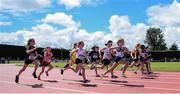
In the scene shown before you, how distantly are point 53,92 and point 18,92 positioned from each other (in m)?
1.07

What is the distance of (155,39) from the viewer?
446 feet

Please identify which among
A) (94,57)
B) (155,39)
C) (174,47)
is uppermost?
(155,39)

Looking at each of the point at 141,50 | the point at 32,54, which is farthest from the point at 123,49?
the point at 141,50

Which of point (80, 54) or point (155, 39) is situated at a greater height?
point (155, 39)

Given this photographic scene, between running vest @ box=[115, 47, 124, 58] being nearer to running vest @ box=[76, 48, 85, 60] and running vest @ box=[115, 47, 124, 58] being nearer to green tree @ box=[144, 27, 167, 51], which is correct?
running vest @ box=[76, 48, 85, 60]

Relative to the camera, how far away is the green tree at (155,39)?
13638 centimetres

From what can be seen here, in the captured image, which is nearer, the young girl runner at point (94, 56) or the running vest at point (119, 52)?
the running vest at point (119, 52)

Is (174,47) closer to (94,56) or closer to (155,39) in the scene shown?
(155,39)

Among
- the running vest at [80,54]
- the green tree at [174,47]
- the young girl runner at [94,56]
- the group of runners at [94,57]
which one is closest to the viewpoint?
the running vest at [80,54]

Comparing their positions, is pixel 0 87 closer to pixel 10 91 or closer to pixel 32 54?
pixel 10 91

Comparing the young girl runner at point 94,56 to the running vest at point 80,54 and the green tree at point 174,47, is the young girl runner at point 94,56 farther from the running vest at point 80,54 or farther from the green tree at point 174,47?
the green tree at point 174,47

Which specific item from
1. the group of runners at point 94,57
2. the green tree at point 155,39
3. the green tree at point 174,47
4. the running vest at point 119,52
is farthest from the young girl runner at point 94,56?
the green tree at point 155,39

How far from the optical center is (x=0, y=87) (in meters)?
14.0

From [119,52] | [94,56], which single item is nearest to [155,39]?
[94,56]
